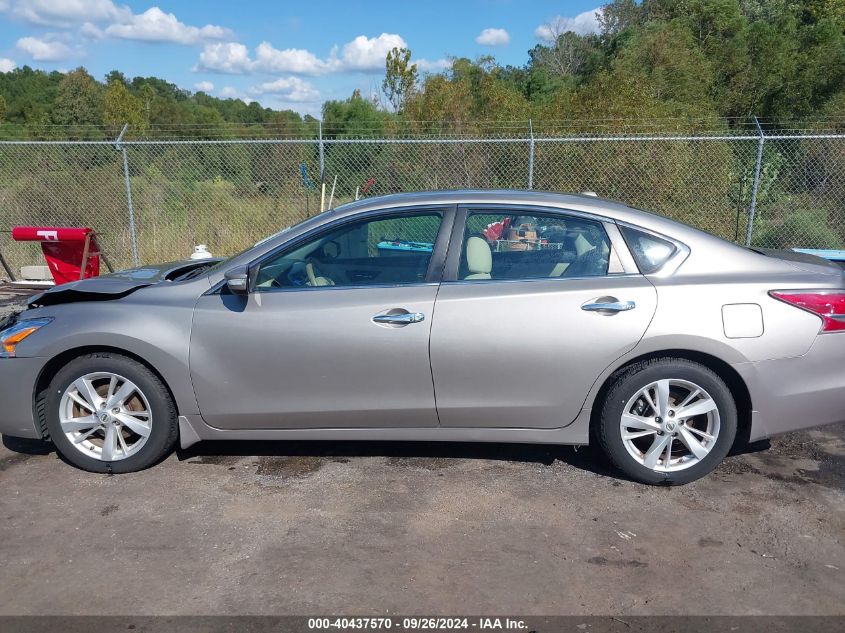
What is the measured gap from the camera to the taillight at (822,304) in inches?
156

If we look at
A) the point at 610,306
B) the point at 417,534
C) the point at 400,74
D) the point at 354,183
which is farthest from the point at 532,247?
the point at 400,74

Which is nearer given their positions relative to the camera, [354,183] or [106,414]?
[106,414]

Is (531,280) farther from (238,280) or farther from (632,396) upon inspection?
(238,280)

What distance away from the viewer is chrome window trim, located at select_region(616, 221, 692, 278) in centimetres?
402

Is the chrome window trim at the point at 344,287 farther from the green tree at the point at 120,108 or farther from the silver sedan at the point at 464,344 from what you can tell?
the green tree at the point at 120,108

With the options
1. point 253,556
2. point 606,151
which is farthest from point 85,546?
point 606,151

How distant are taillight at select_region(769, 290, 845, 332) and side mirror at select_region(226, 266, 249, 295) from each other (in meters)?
2.79

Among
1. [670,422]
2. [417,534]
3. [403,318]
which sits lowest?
[417,534]

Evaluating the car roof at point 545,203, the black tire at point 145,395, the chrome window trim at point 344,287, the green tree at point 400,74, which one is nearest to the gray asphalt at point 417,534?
the black tire at point 145,395

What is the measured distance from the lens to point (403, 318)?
398 cm

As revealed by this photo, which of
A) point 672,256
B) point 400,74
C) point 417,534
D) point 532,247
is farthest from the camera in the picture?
point 400,74

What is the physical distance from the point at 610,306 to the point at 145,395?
2578 mm

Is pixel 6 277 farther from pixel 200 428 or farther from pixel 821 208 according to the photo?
pixel 821 208

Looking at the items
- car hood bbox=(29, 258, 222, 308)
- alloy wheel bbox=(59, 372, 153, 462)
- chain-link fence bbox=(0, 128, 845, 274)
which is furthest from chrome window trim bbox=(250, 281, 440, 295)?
chain-link fence bbox=(0, 128, 845, 274)
